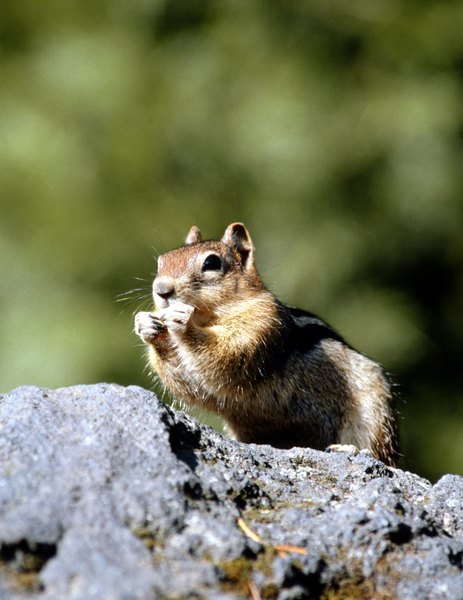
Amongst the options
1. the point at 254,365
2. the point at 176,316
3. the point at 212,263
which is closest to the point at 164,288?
the point at 176,316

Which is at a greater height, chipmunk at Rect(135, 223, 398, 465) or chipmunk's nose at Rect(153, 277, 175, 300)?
chipmunk's nose at Rect(153, 277, 175, 300)

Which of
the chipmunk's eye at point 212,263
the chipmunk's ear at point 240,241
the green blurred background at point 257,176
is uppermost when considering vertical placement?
the green blurred background at point 257,176

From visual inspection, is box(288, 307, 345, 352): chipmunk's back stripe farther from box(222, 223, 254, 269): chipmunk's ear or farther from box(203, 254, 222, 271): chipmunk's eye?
box(203, 254, 222, 271): chipmunk's eye

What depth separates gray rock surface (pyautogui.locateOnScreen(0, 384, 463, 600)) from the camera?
7.63 feet

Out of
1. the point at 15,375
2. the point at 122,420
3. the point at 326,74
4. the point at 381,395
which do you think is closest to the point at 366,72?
the point at 326,74

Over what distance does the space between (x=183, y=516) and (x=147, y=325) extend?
1902 mm

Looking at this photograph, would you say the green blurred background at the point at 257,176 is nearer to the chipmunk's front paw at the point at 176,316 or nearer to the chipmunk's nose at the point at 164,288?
the chipmunk's nose at the point at 164,288

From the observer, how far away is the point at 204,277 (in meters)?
4.73

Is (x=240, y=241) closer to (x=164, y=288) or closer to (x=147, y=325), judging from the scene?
(x=164, y=288)

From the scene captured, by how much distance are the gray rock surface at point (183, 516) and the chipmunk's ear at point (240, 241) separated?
199 cm

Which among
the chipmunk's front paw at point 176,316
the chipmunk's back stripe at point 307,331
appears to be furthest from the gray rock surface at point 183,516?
the chipmunk's back stripe at point 307,331

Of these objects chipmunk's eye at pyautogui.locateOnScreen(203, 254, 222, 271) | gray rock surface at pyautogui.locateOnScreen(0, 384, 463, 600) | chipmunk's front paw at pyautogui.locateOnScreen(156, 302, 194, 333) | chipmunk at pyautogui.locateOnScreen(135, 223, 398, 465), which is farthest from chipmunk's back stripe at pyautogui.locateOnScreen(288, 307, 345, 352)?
gray rock surface at pyautogui.locateOnScreen(0, 384, 463, 600)

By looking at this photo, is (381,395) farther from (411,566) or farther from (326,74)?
(326,74)

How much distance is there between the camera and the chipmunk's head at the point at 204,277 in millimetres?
4574
